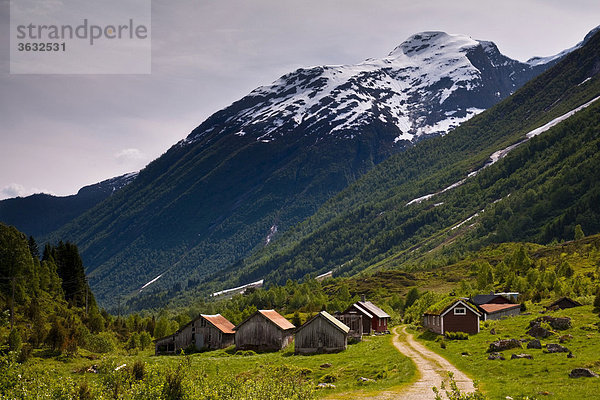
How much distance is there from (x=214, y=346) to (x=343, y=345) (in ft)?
84.4

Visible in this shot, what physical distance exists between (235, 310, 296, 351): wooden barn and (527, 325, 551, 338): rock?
123 feet

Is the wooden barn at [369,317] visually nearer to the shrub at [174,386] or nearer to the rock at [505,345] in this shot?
the rock at [505,345]

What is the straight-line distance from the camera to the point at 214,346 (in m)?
95.9

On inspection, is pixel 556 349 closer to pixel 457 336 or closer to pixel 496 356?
pixel 496 356

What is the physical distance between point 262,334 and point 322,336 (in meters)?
13.1

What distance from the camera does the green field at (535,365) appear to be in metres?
37.3

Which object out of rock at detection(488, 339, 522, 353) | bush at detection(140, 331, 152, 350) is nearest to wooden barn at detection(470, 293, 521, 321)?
rock at detection(488, 339, 522, 353)

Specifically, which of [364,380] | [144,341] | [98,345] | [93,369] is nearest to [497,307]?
[144,341]

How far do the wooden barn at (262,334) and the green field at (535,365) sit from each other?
25.7 m

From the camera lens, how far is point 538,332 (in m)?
63.2

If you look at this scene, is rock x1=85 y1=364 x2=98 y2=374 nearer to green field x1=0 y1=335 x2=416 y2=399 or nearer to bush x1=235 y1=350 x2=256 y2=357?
green field x1=0 y1=335 x2=416 y2=399

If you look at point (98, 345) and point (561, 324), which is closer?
point (561, 324)

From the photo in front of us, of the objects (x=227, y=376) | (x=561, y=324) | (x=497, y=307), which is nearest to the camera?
(x=227, y=376)

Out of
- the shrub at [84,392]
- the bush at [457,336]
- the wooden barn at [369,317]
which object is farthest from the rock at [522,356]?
the wooden barn at [369,317]
